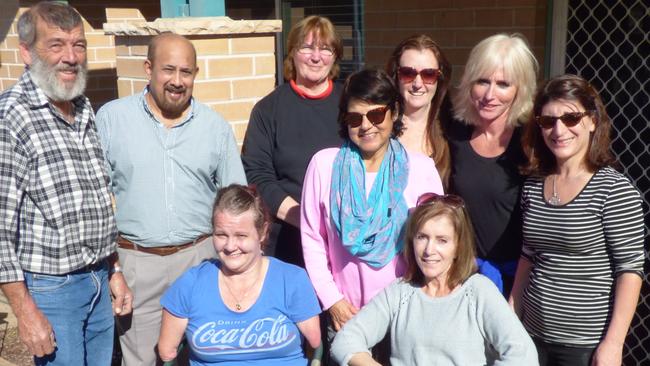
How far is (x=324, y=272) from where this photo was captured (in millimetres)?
2562

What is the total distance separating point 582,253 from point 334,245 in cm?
87

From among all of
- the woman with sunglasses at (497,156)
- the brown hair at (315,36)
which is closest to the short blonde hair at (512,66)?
the woman with sunglasses at (497,156)

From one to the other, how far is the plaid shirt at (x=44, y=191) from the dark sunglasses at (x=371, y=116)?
0.96 meters

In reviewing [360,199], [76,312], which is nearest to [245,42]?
[360,199]

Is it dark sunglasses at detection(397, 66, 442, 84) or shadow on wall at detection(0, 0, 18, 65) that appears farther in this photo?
shadow on wall at detection(0, 0, 18, 65)

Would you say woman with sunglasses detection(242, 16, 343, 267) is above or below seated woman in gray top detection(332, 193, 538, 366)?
above

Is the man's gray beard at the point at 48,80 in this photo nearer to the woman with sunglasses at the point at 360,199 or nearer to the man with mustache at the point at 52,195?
the man with mustache at the point at 52,195

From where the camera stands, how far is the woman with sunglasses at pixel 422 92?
2736 millimetres

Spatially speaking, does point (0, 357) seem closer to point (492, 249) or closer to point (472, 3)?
point (492, 249)

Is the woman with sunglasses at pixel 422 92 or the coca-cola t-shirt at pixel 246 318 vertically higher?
the woman with sunglasses at pixel 422 92

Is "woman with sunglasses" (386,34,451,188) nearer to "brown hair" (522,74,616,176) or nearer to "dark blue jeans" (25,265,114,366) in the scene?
"brown hair" (522,74,616,176)

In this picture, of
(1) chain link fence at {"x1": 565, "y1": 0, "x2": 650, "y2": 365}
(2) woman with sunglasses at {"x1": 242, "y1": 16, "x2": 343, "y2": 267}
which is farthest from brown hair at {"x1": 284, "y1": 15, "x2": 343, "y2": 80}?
(1) chain link fence at {"x1": 565, "y1": 0, "x2": 650, "y2": 365}

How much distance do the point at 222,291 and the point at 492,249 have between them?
1036 mm

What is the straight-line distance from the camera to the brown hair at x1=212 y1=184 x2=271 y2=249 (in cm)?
251
